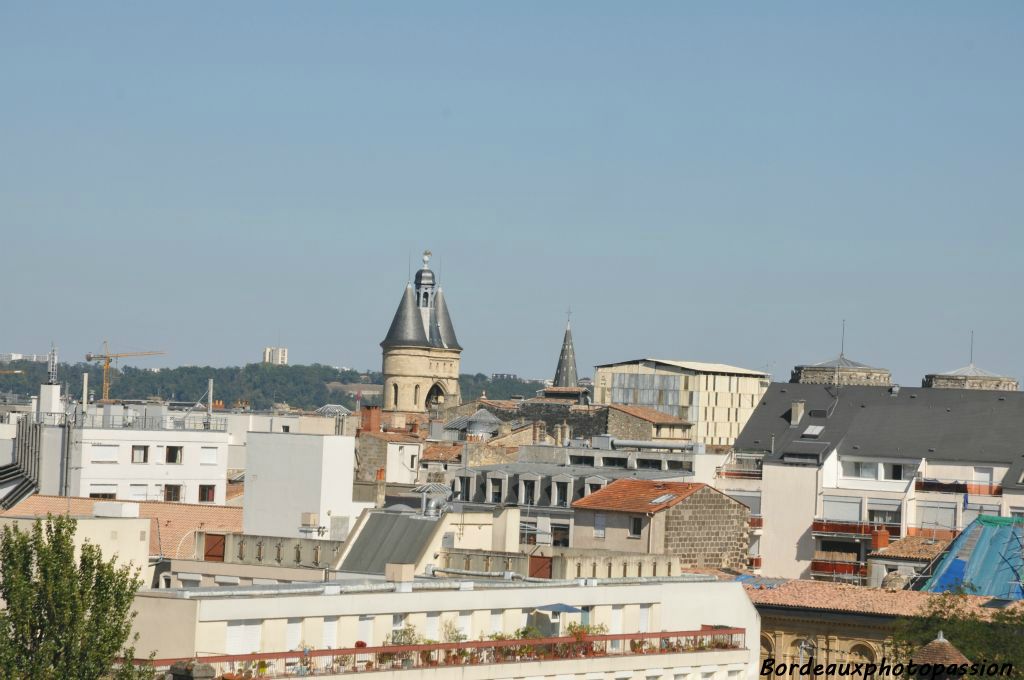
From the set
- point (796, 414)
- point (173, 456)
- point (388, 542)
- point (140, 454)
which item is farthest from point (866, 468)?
point (388, 542)

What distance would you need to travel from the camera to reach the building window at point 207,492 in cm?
7938

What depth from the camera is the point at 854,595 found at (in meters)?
54.4

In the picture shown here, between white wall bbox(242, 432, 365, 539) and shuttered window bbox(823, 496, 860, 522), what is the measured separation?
26.1 m

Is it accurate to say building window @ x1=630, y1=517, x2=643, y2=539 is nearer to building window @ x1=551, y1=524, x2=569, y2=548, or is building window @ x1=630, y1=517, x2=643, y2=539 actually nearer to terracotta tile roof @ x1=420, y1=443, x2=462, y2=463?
building window @ x1=551, y1=524, x2=569, y2=548

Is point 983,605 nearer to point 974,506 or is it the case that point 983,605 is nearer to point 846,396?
point 974,506

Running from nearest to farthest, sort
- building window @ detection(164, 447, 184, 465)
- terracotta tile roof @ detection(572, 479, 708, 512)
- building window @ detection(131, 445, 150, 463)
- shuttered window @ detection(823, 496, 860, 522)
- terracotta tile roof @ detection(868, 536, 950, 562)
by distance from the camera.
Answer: terracotta tile roof @ detection(572, 479, 708, 512) → terracotta tile roof @ detection(868, 536, 950, 562) → building window @ detection(131, 445, 150, 463) → building window @ detection(164, 447, 184, 465) → shuttered window @ detection(823, 496, 860, 522)

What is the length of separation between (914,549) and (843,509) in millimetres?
9613

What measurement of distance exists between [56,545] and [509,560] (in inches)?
577

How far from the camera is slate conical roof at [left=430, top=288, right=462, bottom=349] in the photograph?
635 ft

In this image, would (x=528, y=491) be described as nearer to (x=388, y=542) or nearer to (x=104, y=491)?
(x=104, y=491)

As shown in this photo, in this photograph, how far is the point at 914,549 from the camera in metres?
71.9

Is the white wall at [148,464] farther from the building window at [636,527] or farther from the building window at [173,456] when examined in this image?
the building window at [636,527]

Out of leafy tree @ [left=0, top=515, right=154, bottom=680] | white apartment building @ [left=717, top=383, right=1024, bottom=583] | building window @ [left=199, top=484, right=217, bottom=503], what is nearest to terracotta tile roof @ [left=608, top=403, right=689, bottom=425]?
white apartment building @ [left=717, top=383, right=1024, bottom=583]

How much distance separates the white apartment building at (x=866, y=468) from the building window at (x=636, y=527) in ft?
27.8
